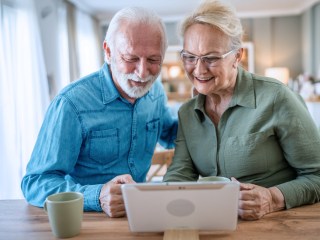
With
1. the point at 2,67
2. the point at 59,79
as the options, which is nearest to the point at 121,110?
the point at 2,67

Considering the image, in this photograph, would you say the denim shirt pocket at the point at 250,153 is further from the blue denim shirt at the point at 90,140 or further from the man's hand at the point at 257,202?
the blue denim shirt at the point at 90,140

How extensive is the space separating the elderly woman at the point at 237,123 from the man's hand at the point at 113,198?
30 centimetres

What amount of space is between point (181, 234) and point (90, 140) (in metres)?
0.61

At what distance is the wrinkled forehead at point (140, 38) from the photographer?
1.25m

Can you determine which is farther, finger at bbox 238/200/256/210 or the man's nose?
the man's nose

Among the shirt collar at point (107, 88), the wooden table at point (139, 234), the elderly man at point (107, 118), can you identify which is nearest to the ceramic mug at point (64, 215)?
the wooden table at point (139, 234)

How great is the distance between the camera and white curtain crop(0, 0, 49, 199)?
3.15 m

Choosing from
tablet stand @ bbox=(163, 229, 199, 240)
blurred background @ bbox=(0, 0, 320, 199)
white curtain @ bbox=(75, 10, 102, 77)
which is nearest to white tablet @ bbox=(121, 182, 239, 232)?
tablet stand @ bbox=(163, 229, 199, 240)

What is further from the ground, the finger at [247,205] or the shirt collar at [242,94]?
the shirt collar at [242,94]

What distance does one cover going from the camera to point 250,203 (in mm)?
938

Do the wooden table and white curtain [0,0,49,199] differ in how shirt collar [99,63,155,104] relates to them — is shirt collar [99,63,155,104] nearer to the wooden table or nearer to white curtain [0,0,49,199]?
the wooden table

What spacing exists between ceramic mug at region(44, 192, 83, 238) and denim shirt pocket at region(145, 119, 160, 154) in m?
0.63

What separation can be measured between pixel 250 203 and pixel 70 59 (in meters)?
4.62

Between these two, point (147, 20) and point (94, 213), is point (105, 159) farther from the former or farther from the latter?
point (147, 20)
